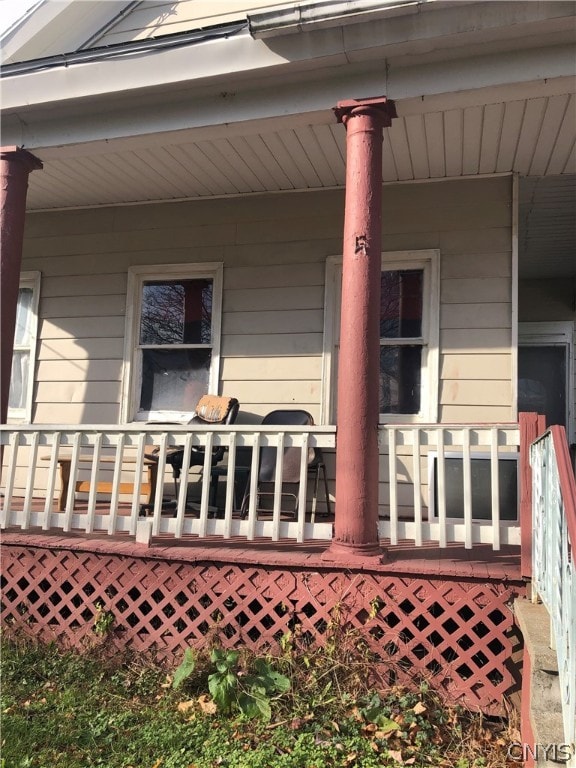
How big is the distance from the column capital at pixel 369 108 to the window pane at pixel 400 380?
190 cm

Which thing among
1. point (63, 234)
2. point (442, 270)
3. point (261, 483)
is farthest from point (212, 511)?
point (63, 234)

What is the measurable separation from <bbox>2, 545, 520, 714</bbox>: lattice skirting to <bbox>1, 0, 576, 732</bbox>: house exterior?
0.21m

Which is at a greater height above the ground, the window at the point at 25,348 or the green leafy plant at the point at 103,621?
the window at the point at 25,348

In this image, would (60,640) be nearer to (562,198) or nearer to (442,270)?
(442,270)

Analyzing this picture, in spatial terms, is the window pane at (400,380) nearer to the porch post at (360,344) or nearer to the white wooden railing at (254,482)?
the white wooden railing at (254,482)

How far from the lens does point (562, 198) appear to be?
508 centimetres

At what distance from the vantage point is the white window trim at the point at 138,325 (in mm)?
5305

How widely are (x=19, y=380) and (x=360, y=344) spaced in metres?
4.05

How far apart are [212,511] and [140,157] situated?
2911mm

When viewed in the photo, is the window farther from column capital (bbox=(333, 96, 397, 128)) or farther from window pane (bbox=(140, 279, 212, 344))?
column capital (bbox=(333, 96, 397, 128))

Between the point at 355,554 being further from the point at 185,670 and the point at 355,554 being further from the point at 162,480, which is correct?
the point at 162,480

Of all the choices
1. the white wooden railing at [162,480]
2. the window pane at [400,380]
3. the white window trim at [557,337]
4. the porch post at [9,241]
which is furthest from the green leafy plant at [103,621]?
the white window trim at [557,337]

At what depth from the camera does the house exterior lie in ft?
10.8

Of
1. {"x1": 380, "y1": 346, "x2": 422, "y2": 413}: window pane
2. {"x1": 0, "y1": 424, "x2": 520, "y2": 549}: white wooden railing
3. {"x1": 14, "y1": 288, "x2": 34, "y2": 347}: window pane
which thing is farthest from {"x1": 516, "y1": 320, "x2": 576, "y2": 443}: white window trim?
{"x1": 14, "y1": 288, "x2": 34, "y2": 347}: window pane
